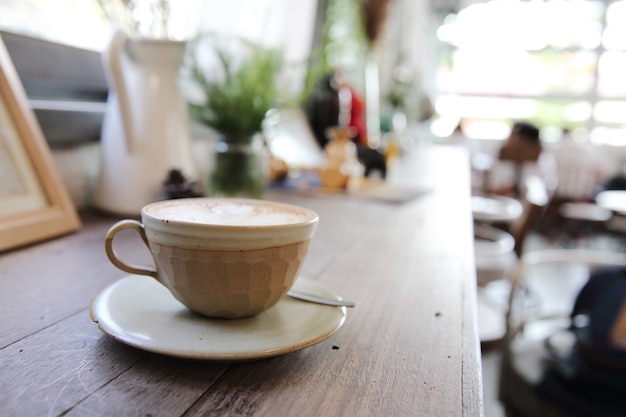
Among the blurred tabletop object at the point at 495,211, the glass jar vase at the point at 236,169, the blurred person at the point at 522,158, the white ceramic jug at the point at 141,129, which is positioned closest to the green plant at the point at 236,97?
the glass jar vase at the point at 236,169

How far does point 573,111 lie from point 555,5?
1.15 m

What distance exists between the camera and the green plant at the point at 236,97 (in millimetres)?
941

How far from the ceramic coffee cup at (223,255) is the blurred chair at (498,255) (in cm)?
121

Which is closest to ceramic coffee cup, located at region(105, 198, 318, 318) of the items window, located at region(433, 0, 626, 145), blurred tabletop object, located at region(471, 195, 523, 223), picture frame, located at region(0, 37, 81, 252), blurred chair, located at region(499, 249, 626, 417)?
picture frame, located at region(0, 37, 81, 252)

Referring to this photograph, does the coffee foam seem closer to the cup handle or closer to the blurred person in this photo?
the cup handle

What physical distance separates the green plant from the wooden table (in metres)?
0.37

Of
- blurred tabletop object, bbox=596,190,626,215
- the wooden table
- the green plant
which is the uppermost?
the green plant

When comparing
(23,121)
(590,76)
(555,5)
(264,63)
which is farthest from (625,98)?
(23,121)

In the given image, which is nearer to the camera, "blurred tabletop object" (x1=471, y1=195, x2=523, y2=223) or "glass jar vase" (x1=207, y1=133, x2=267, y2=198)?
"glass jar vase" (x1=207, y1=133, x2=267, y2=198)

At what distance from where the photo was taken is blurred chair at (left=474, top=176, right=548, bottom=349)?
156 centimetres

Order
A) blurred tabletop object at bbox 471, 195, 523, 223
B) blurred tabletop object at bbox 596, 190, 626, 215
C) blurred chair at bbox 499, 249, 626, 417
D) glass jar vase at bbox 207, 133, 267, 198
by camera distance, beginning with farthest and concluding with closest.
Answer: blurred tabletop object at bbox 596, 190, 626, 215, blurred tabletop object at bbox 471, 195, 523, 223, blurred chair at bbox 499, 249, 626, 417, glass jar vase at bbox 207, 133, 267, 198

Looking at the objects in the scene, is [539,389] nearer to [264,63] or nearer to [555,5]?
[264,63]

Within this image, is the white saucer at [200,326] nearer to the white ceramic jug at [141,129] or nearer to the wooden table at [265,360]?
the wooden table at [265,360]

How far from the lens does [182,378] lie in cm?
31
